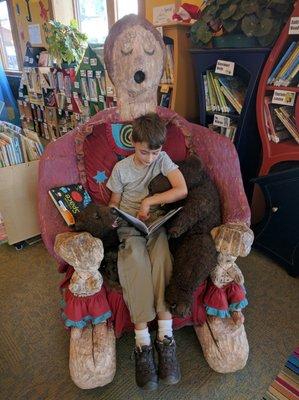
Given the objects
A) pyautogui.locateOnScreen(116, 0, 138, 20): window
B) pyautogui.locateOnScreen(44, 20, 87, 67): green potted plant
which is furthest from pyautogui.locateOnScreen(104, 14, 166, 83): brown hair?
pyautogui.locateOnScreen(44, 20, 87, 67): green potted plant

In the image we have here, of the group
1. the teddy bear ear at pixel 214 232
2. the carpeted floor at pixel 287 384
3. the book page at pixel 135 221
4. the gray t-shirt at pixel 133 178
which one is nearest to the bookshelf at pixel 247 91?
the gray t-shirt at pixel 133 178

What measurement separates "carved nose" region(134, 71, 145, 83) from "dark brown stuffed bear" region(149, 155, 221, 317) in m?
0.46

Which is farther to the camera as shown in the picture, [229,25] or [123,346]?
[229,25]

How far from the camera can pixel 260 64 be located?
1.64m

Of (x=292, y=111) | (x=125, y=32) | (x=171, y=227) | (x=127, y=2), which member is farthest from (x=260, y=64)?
(x=127, y=2)

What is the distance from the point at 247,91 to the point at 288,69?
9.2 inches

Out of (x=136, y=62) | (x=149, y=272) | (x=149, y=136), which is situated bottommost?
(x=149, y=272)

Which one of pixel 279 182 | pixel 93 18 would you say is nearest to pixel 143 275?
pixel 279 182

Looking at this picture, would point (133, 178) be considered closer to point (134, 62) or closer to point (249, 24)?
point (134, 62)

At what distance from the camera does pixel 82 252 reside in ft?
3.55

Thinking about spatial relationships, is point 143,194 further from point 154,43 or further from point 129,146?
point 154,43

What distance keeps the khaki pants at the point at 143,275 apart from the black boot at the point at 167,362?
133 mm

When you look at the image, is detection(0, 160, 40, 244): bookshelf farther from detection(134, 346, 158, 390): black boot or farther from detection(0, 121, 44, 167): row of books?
detection(134, 346, 158, 390): black boot

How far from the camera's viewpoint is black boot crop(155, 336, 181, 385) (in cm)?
116
